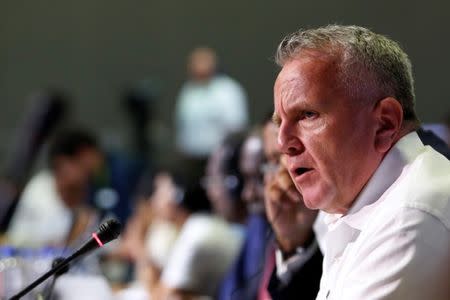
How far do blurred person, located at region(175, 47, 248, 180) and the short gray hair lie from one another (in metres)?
5.59

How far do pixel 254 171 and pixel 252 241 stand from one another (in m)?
0.34

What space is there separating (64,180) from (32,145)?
49 cm

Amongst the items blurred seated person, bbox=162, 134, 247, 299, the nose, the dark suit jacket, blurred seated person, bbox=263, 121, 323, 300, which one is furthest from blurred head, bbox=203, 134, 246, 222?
the nose

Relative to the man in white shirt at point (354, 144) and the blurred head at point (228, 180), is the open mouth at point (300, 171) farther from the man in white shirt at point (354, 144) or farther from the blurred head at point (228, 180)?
the blurred head at point (228, 180)

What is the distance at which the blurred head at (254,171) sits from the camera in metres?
3.61

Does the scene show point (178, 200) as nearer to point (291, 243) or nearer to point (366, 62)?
point (291, 243)

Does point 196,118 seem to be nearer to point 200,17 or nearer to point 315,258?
point 200,17

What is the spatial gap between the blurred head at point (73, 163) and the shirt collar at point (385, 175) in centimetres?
362

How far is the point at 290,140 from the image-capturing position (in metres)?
2.01

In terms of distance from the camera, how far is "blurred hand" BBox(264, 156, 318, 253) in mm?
2682

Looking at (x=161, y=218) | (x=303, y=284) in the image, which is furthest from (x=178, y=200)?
(x=303, y=284)

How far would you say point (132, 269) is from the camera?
5.66 metres

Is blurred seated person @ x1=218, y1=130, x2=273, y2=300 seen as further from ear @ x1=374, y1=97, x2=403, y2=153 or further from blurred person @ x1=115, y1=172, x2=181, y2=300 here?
ear @ x1=374, y1=97, x2=403, y2=153

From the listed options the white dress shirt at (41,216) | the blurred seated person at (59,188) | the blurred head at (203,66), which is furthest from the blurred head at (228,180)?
the blurred head at (203,66)
